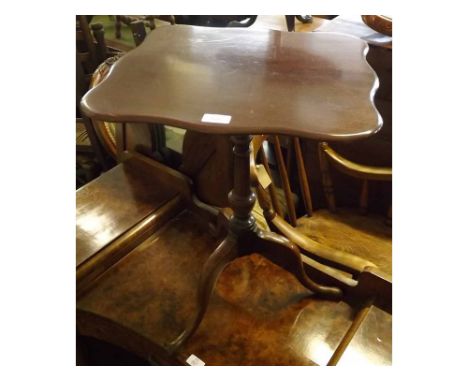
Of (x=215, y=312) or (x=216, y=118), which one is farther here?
(x=215, y=312)

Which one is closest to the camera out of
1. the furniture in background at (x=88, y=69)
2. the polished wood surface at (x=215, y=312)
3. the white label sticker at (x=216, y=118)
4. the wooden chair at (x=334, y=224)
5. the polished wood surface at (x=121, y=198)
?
the white label sticker at (x=216, y=118)

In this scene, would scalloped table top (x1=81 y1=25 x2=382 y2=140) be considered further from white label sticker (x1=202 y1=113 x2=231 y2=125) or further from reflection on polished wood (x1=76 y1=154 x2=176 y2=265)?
reflection on polished wood (x1=76 y1=154 x2=176 y2=265)

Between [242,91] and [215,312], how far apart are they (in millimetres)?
677

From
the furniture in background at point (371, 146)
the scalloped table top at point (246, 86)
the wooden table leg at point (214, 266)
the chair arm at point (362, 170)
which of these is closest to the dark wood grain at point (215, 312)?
the wooden table leg at point (214, 266)

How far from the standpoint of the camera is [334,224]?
1385mm

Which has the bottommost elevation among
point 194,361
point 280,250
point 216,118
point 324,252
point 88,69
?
point 194,361

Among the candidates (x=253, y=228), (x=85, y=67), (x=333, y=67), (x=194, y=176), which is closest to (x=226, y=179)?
(x=194, y=176)

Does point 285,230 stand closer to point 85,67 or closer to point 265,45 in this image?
point 265,45

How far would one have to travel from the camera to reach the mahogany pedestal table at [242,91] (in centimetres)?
63

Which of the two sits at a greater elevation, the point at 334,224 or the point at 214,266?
the point at 214,266

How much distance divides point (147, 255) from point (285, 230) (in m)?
0.44

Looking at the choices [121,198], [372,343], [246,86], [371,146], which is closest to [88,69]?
[121,198]

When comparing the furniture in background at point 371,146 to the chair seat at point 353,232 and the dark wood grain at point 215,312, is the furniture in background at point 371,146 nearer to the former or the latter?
the chair seat at point 353,232

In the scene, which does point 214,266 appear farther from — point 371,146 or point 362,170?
point 371,146
